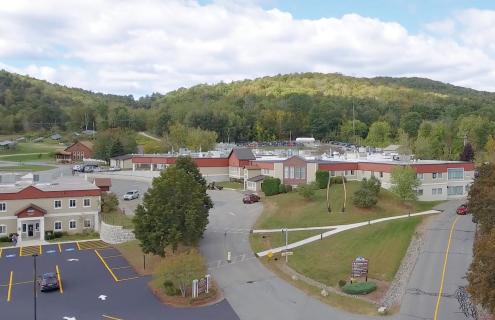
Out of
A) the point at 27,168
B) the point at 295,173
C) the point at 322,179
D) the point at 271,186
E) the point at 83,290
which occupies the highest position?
the point at 295,173

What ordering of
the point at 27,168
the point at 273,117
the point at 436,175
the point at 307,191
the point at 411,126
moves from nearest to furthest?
the point at 307,191, the point at 436,175, the point at 27,168, the point at 411,126, the point at 273,117

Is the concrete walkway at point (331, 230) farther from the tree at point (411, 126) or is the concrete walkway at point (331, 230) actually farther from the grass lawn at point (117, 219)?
the tree at point (411, 126)

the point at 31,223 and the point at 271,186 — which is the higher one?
the point at 271,186

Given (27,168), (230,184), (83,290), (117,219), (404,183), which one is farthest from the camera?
(27,168)

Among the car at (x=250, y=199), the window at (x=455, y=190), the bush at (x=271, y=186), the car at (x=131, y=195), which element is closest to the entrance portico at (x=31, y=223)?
the car at (x=131, y=195)

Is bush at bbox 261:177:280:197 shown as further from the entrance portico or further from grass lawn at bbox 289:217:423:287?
the entrance portico

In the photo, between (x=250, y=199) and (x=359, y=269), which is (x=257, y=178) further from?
(x=359, y=269)

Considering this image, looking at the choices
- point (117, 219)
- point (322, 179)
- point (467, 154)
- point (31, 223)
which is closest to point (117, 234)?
point (117, 219)
